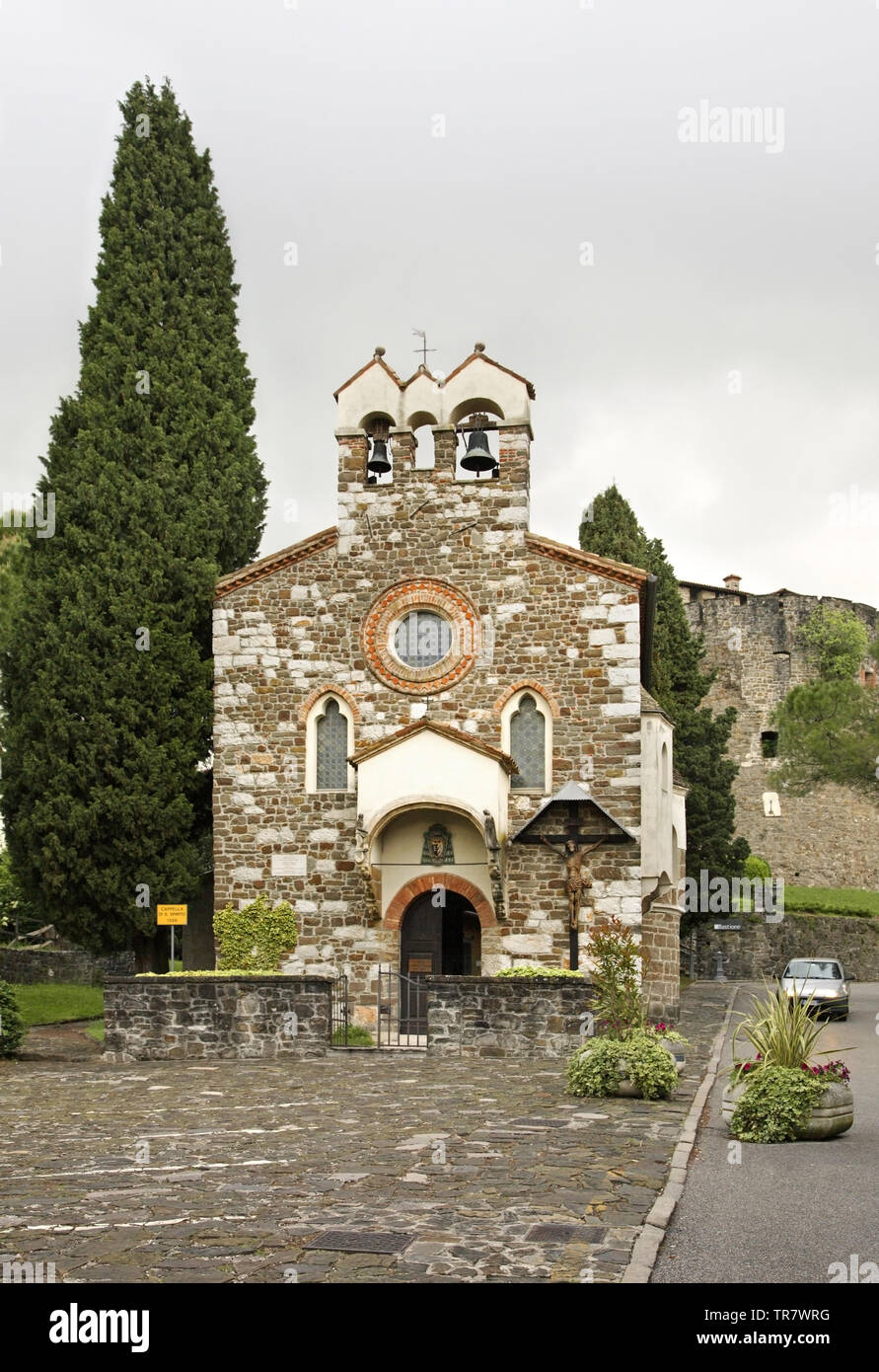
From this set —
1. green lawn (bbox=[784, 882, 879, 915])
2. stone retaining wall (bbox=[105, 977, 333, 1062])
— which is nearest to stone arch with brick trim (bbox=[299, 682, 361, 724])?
stone retaining wall (bbox=[105, 977, 333, 1062])

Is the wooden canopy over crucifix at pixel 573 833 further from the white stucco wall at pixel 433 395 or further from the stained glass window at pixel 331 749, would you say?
the white stucco wall at pixel 433 395

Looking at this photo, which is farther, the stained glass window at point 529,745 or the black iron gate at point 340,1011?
the stained glass window at point 529,745

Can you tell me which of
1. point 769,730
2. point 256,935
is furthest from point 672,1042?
point 769,730

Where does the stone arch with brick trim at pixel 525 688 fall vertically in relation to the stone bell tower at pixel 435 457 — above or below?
below

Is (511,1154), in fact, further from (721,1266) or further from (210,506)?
(210,506)

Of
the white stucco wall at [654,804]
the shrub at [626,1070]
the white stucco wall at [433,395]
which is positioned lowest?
the shrub at [626,1070]

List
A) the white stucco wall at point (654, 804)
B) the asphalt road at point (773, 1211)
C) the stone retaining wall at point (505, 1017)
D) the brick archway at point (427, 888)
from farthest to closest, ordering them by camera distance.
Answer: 1. the brick archway at point (427, 888)
2. the white stucco wall at point (654, 804)
3. the stone retaining wall at point (505, 1017)
4. the asphalt road at point (773, 1211)

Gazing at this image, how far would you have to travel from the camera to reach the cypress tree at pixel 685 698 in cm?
3819

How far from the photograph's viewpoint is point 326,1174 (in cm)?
941

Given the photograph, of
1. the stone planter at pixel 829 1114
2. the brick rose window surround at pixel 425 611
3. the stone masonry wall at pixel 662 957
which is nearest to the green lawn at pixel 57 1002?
the brick rose window surround at pixel 425 611

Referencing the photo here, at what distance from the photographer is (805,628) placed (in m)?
55.7

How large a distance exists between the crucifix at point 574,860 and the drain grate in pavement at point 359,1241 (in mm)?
13318

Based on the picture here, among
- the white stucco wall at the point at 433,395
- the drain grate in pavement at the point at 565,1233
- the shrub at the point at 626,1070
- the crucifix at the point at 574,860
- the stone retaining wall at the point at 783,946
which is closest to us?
the drain grate in pavement at the point at 565,1233

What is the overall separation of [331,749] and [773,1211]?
15172 millimetres
